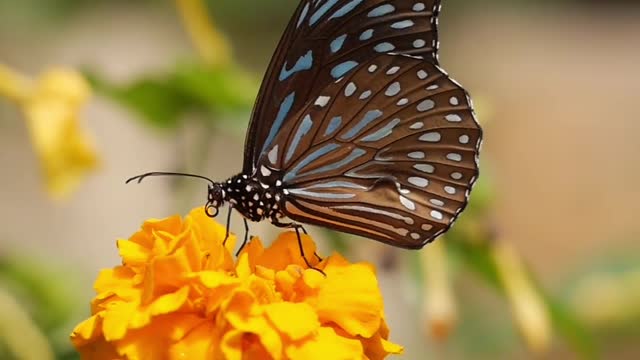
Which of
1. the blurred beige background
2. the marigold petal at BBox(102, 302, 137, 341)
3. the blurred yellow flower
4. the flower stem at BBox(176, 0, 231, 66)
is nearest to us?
the marigold petal at BBox(102, 302, 137, 341)

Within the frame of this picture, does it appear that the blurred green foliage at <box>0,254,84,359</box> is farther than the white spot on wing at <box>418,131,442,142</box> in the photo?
Yes

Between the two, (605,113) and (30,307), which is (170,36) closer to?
(605,113)

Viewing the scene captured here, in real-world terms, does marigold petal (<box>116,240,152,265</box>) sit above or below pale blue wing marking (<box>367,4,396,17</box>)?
below

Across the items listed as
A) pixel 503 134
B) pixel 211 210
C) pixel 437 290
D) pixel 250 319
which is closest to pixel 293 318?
pixel 250 319

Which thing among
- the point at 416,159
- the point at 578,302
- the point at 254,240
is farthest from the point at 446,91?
the point at 578,302

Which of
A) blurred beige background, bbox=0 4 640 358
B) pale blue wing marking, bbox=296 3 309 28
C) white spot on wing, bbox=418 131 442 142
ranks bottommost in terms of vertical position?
blurred beige background, bbox=0 4 640 358

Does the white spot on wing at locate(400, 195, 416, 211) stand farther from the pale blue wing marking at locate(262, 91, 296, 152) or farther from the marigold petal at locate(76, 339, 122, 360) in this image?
the marigold petal at locate(76, 339, 122, 360)

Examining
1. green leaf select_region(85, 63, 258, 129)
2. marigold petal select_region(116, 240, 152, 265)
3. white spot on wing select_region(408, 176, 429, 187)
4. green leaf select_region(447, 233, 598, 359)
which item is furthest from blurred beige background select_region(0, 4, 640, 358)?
marigold petal select_region(116, 240, 152, 265)
